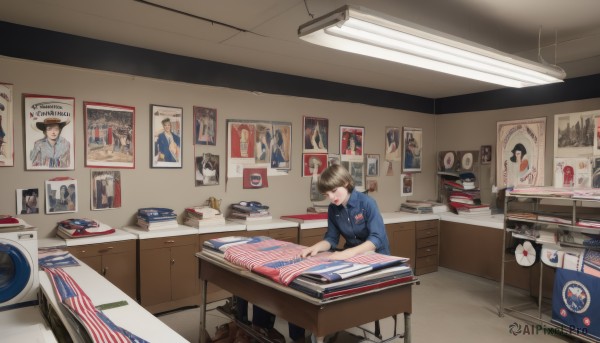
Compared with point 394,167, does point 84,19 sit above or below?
above

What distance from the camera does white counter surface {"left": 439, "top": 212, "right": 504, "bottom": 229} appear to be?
5418mm

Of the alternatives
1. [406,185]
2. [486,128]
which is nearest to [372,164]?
[406,185]

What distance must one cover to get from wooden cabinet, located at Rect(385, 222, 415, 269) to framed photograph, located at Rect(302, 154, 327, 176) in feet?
4.06

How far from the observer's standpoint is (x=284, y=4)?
305 centimetres

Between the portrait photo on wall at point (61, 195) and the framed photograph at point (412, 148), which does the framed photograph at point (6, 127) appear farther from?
the framed photograph at point (412, 148)

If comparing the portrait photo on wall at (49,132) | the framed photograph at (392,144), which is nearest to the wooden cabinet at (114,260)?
the portrait photo on wall at (49,132)

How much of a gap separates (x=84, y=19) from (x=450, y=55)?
2.99 meters

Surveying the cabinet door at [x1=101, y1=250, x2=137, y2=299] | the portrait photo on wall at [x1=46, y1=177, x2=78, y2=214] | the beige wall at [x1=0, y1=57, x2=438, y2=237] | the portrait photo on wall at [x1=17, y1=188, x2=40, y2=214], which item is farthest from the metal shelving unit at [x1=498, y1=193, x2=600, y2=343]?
the portrait photo on wall at [x1=17, y1=188, x2=40, y2=214]

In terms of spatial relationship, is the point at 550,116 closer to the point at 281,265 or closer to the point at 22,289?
the point at 281,265

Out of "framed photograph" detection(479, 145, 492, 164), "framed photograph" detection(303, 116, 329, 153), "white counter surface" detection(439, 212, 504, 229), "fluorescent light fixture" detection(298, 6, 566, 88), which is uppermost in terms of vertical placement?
"fluorescent light fixture" detection(298, 6, 566, 88)

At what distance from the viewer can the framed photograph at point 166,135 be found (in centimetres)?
442

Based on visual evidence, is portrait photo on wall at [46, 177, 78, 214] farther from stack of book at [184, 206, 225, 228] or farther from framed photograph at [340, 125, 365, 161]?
framed photograph at [340, 125, 365, 161]

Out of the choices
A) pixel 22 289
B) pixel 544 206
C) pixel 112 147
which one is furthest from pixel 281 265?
pixel 544 206

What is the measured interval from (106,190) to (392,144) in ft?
13.9
